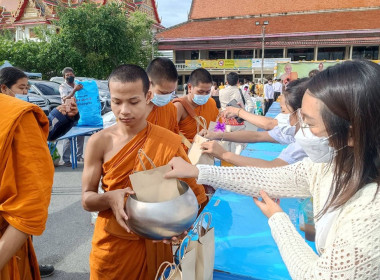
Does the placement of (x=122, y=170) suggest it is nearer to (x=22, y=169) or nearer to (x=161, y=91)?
(x=22, y=169)

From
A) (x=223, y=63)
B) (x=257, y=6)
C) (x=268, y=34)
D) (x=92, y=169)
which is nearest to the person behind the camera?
(x=92, y=169)

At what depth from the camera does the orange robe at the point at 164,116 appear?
251 cm

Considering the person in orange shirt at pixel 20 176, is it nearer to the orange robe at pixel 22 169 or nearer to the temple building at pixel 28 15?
the orange robe at pixel 22 169

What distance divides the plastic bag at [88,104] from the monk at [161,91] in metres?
2.73

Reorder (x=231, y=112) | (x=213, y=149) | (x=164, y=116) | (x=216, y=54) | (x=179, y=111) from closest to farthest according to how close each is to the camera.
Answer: (x=213, y=149) → (x=164, y=116) → (x=231, y=112) → (x=179, y=111) → (x=216, y=54)

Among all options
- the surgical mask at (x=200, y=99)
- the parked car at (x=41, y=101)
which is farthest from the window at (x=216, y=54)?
the surgical mask at (x=200, y=99)

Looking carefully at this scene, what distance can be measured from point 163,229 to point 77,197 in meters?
3.03

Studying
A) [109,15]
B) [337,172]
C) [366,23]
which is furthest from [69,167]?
[366,23]

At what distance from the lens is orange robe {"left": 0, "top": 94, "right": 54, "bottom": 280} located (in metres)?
0.90

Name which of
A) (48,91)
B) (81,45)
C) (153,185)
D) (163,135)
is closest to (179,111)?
(163,135)

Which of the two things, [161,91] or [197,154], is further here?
[161,91]

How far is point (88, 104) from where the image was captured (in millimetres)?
5078

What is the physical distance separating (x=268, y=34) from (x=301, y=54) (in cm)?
327

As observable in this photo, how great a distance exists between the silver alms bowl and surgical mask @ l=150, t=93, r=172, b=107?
4.23ft
